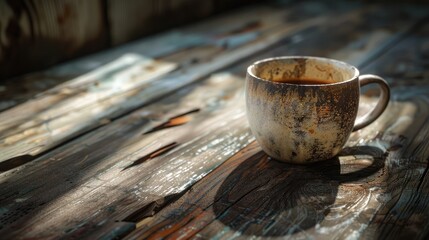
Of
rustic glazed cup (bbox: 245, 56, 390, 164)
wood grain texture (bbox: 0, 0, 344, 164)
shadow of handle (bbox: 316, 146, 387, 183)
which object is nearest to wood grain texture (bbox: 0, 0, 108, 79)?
wood grain texture (bbox: 0, 0, 344, 164)

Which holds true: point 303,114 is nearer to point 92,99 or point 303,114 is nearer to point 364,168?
point 364,168

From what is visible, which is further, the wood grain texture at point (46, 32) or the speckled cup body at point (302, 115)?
the wood grain texture at point (46, 32)

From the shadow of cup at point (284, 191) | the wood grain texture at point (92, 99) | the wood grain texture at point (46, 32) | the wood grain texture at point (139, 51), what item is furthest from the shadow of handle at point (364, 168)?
the wood grain texture at point (46, 32)

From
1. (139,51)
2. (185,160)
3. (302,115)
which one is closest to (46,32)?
(139,51)

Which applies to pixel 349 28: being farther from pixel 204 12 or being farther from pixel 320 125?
pixel 320 125

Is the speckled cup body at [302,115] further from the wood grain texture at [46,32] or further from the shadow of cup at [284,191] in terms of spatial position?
the wood grain texture at [46,32]

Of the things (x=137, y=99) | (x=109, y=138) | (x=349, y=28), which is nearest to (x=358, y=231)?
(x=109, y=138)
